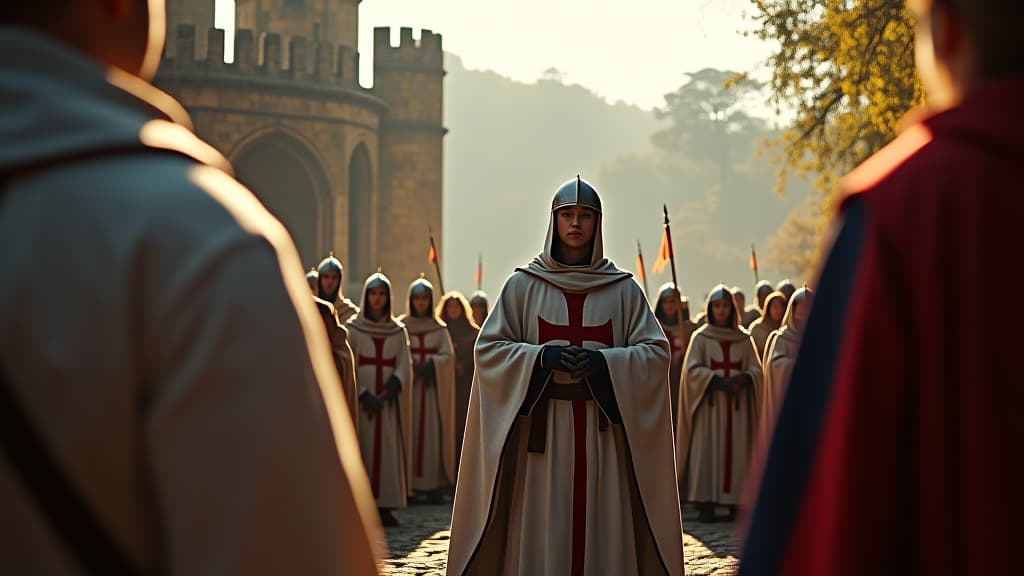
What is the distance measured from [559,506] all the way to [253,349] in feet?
16.5

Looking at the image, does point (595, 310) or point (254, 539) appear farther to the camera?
point (595, 310)

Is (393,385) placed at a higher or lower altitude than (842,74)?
lower

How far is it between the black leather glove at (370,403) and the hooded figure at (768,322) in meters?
5.47

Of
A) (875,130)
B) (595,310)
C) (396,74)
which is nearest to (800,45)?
(875,130)

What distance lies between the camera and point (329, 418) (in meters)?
1.69

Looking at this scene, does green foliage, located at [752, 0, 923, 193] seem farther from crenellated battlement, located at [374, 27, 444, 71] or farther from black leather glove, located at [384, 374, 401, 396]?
crenellated battlement, located at [374, 27, 444, 71]

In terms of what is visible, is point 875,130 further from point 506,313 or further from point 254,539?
point 254,539

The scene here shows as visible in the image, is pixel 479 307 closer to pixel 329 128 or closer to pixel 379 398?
pixel 379 398

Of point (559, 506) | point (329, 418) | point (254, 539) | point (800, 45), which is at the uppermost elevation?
point (800, 45)

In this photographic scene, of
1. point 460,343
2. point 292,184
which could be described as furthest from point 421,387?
point 292,184

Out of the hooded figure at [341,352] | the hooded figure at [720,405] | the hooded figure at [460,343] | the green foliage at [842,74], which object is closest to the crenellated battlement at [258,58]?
the green foliage at [842,74]

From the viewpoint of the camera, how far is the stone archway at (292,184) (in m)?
36.2

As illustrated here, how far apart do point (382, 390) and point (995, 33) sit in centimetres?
1148

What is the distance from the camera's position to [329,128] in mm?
36406
